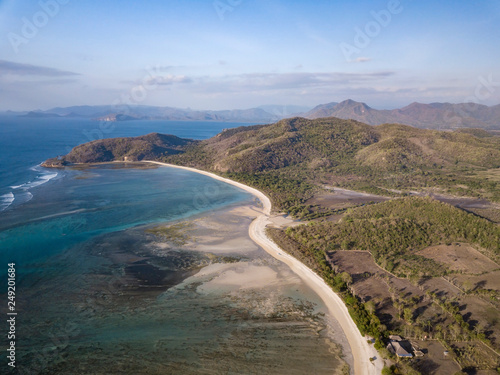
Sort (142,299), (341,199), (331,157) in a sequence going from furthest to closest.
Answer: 1. (331,157)
2. (341,199)
3. (142,299)

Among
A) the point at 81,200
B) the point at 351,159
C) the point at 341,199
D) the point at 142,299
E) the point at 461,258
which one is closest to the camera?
the point at 142,299

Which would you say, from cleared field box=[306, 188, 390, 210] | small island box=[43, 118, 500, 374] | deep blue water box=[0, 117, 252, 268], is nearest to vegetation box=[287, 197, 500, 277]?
small island box=[43, 118, 500, 374]

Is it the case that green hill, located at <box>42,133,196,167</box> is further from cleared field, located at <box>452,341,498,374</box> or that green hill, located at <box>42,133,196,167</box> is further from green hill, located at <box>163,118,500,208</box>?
cleared field, located at <box>452,341,498,374</box>

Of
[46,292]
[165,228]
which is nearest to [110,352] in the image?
[46,292]

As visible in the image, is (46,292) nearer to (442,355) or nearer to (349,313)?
(349,313)

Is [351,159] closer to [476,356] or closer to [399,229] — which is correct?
[399,229]

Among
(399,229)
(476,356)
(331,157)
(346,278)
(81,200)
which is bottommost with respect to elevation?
(476,356)

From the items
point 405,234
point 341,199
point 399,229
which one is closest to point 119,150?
point 341,199

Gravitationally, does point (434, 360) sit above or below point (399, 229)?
below
